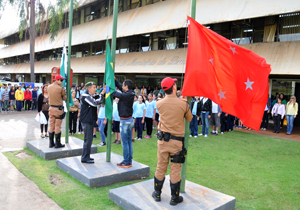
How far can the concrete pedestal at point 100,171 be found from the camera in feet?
16.5

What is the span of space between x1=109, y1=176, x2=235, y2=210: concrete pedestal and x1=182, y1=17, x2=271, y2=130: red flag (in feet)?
4.78

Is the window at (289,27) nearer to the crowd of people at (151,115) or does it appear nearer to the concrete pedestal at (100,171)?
the crowd of people at (151,115)

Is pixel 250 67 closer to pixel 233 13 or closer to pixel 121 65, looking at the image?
pixel 233 13

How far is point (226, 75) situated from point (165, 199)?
2444mm

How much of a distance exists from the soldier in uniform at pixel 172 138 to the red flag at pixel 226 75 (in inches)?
11.3

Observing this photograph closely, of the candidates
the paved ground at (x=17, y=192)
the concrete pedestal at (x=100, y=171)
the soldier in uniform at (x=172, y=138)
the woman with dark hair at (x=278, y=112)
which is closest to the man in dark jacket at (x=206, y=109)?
the woman with dark hair at (x=278, y=112)

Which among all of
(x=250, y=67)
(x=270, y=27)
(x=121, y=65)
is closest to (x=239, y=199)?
(x=250, y=67)

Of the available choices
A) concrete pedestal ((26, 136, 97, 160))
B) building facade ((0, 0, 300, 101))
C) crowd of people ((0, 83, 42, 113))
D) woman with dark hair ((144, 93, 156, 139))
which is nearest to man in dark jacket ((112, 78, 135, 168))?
concrete pedestal ((26, 136, 97, 160))

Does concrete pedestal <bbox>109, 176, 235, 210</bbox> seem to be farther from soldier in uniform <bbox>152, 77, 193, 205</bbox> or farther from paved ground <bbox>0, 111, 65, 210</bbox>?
paved ground <bbox>0, 111, 65, 210</bbox>

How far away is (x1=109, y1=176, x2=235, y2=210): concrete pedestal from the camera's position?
3886 mm

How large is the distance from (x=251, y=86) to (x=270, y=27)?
1085cm

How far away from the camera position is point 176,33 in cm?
1702

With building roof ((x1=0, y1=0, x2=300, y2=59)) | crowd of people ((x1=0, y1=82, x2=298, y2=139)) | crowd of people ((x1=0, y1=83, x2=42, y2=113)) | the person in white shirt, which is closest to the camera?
crowd of people ((x1=0, y1=82, x2=298, y2=139))

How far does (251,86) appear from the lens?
13.8 ft
